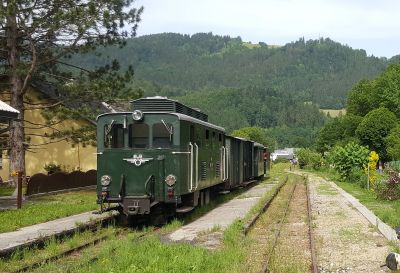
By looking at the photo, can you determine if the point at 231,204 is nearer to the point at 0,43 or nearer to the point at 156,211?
the point at 156,211

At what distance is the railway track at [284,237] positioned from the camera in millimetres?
10137

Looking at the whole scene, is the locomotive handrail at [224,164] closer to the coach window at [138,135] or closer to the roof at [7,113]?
the coach window at [138,135]

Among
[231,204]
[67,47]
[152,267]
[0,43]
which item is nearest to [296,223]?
[231,204]

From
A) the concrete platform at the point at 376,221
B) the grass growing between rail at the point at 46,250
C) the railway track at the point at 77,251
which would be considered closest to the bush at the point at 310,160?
the concrete platform at the point at 376,221

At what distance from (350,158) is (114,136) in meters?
26.2

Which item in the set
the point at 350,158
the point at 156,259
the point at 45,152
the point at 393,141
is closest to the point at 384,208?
the point at 156,259

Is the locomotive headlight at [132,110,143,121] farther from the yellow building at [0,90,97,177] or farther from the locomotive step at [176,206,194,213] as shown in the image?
the yellow building at [0,90,97,177]

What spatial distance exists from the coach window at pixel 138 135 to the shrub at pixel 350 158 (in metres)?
25.2

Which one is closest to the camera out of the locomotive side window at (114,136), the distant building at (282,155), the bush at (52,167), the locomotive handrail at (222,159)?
the locomotive side window at (114,136)

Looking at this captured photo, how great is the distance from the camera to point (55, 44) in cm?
2598

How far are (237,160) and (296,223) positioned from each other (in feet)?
36.2

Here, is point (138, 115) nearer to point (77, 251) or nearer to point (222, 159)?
point (77, 251)

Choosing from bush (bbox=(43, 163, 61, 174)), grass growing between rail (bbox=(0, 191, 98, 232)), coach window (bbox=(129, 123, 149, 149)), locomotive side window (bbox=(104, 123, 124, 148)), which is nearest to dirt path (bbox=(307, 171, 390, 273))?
coach window (bbox=(129, 123, 149, 149))

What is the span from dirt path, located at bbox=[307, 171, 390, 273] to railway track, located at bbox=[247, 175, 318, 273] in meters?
0.24
